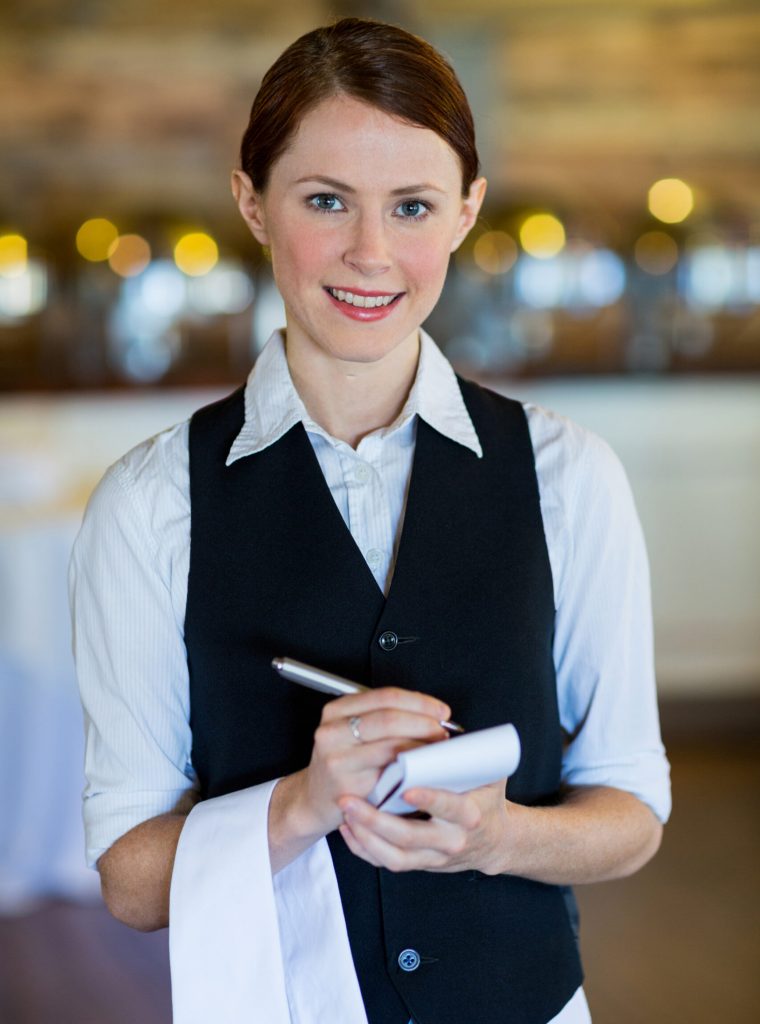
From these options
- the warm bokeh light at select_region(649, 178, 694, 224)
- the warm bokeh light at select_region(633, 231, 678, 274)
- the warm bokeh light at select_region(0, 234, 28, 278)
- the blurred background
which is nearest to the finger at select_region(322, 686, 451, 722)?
the blurred background

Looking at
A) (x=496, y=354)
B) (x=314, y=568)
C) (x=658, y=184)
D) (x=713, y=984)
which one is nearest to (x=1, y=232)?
(x=496, y=354)

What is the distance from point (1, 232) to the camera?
16.1ft

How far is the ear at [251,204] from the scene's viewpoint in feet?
3.97

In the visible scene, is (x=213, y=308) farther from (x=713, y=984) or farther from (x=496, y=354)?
(x=713, y=984)

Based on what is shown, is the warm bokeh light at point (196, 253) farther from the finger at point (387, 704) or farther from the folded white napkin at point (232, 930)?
the finger at point (387, 704)

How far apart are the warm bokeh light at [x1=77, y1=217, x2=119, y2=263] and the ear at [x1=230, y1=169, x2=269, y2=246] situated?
12.5ft

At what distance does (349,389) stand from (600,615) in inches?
12.6

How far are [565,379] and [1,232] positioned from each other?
2176 mm

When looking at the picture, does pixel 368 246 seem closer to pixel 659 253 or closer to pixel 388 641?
pixel 388 641

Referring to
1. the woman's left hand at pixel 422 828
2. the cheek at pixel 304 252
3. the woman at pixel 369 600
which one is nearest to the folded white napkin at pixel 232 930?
the woman at pixel 369 600

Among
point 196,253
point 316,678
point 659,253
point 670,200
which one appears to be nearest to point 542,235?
point 659,253

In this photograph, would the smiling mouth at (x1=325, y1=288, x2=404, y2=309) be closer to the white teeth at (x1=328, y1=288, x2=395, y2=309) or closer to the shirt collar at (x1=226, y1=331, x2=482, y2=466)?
the white teeth at (x1=328, y1=288, x2=395, y2=309)

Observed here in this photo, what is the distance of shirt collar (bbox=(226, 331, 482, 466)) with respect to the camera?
3.98 feet

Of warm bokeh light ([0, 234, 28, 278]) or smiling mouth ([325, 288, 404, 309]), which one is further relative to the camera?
warm bokeh light ([0, 234, 28, 278])
